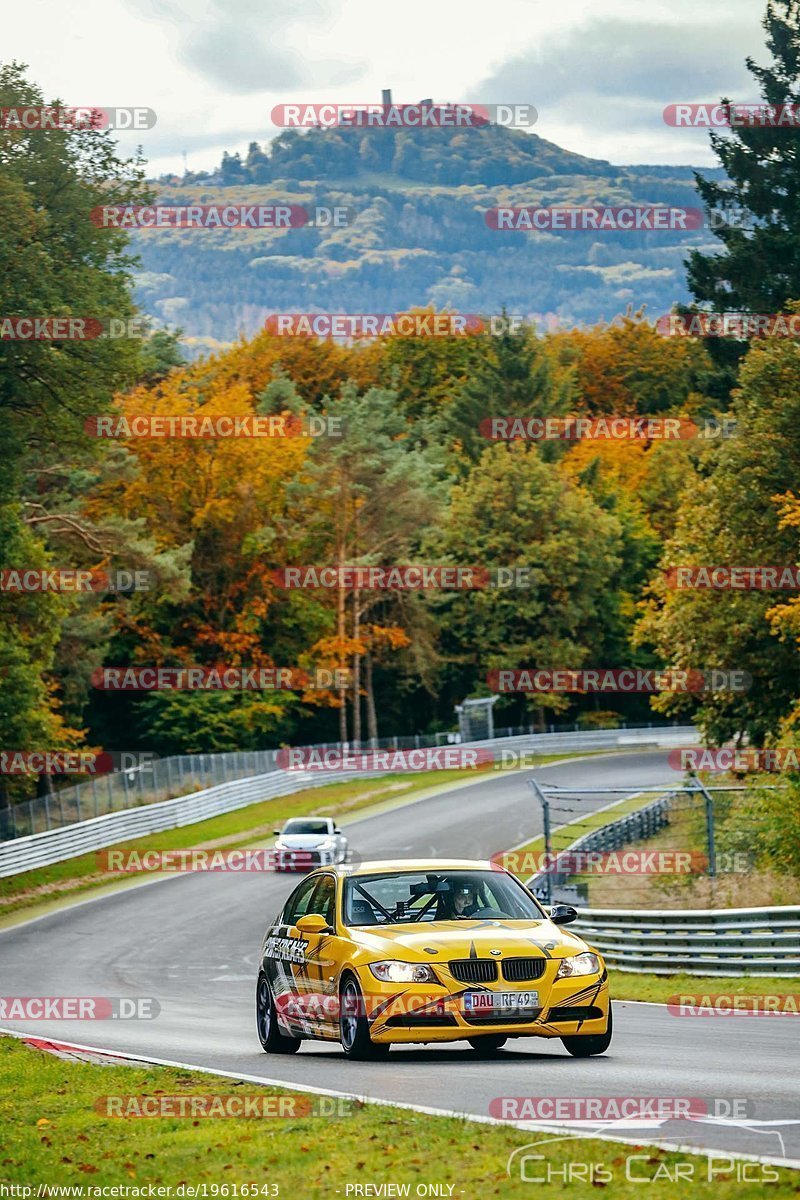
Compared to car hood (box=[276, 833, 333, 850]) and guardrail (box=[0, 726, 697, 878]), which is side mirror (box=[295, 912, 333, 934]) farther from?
guardrail (box=[0, 726, 697, 878])

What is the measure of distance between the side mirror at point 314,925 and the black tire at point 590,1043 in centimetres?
200

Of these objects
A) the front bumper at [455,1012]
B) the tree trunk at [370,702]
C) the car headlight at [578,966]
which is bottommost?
the tree trunk at [370,702]

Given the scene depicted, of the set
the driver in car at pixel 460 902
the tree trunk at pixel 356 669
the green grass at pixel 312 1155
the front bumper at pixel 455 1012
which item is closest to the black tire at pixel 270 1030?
the driver in car at pixel 460 902

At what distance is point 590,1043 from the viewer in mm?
12961

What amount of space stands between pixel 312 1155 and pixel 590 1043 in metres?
4.71

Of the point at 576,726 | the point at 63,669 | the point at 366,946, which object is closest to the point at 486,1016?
the point at 366,946

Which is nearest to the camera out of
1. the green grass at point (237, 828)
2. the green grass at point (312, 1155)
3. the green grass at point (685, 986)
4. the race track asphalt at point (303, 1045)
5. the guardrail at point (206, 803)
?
the green grass at point (312, 1155)

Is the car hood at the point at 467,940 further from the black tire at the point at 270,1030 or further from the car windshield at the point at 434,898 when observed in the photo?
the black tire at the point at 270,1030

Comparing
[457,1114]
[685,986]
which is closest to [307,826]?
[685,986]

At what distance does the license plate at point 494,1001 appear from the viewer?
40.5ft

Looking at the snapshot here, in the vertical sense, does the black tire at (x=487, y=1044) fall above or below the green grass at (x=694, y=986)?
above

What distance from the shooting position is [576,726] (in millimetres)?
88625

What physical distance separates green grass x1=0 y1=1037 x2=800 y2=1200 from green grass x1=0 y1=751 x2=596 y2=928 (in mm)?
31385

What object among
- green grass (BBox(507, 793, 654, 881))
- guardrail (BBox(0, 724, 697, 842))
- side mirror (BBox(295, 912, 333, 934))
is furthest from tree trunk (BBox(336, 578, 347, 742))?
side mirror (BBox(295, 912, 333, 934))
